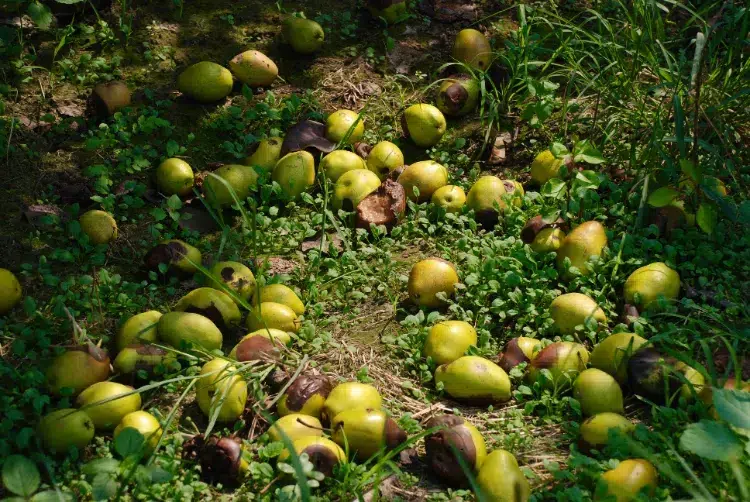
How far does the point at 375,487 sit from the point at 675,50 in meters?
3.89

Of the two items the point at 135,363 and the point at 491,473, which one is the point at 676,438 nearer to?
the point at 491,473

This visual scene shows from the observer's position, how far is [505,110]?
5.04 metres

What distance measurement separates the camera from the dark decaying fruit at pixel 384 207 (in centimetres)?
430

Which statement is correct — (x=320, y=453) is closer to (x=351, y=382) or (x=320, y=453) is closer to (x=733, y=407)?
(x=351, y=382)

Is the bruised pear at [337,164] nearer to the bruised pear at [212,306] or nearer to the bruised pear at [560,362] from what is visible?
the bruised pear at [212,306]

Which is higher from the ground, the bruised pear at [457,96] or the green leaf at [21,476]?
the bruised pear at [457,96]

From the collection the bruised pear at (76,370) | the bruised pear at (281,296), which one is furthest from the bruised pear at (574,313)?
the bruised pear at (76,370)

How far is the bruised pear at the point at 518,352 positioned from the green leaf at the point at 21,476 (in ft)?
6.01

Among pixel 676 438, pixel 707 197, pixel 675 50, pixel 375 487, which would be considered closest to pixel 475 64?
pixel 675 50

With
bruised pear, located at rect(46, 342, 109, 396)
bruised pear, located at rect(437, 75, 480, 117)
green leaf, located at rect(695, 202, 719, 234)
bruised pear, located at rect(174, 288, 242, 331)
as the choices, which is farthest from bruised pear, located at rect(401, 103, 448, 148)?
bruised pear, located at rect(46, 342, 109, 396)

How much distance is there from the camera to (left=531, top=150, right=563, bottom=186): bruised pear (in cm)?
444

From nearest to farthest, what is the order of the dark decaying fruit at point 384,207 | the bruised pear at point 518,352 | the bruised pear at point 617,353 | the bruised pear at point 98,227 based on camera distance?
the bruised pear at point 617,353
the bruised pear at point 518,352
the bruised pear at point 98,227
the dark decaying fruit at point 384,207

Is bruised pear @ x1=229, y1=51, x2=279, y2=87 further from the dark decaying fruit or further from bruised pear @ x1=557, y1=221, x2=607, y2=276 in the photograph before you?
bruised pear @ x1=557, y1=221, x2=607, y2=276

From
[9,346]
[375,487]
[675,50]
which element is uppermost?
[675,50]
